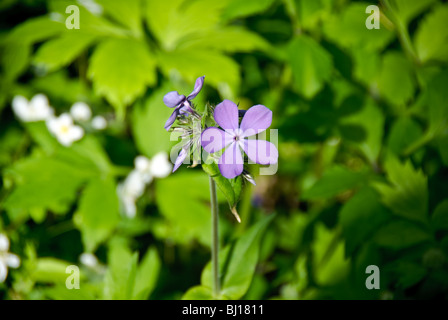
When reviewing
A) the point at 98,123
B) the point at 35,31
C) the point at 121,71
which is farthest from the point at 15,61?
the point at 121,71

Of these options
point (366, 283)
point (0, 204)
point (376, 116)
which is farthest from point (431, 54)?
point (0, 204)

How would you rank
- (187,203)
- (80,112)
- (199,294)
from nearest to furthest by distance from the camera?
(199,294), (187,203), (80,112)

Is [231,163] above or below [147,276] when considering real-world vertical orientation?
above

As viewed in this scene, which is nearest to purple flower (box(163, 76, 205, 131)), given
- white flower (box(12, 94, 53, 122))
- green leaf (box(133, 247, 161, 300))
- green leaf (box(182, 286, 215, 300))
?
green leaf (box(182, 286, 215, 300))

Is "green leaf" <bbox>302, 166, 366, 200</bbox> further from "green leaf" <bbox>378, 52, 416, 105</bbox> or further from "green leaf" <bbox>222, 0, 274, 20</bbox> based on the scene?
"green leaf" <bbox>222, 0, 274, 20</bbox>

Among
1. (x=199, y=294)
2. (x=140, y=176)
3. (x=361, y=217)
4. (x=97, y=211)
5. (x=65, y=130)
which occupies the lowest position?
(x=199, y=294)

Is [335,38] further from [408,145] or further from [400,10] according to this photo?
[408,145]

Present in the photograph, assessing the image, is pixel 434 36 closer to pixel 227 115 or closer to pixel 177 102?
pixel 227 115
